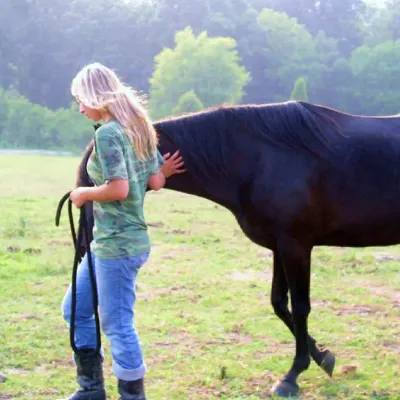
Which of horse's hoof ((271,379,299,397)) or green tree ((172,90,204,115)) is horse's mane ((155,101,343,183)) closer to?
horse's hoof ((271,379,299,397))

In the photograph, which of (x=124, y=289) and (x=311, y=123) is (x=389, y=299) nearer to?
(x=311, y=123)

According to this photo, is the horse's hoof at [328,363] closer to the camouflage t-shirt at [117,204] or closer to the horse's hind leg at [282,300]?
the horse's hind leg at [282,300]

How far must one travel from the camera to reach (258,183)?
386 cm

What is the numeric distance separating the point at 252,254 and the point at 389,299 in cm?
213

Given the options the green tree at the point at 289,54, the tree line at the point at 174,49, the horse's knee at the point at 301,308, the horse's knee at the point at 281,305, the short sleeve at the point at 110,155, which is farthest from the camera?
the green tree at the point at 289,54

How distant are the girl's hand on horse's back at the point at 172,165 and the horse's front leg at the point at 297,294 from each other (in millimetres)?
691

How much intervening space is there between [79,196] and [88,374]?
0.97 metres

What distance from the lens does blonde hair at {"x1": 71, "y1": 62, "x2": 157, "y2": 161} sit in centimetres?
291

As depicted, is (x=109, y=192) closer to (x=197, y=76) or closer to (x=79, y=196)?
(x=79, y=196)

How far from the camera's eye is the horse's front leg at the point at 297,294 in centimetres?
383

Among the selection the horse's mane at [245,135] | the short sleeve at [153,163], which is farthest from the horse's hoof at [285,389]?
the short sleeve at [153,163]

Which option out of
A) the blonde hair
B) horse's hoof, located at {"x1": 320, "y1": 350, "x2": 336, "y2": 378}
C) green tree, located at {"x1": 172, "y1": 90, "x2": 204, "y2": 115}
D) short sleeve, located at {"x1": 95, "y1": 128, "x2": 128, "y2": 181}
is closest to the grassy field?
horse's hoof, located at {"x1": 320, "y1": 350, "x2": 336, "y2": 378}

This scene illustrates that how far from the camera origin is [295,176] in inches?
152

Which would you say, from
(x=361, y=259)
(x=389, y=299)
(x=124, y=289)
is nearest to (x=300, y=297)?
(x=124, y=289)
